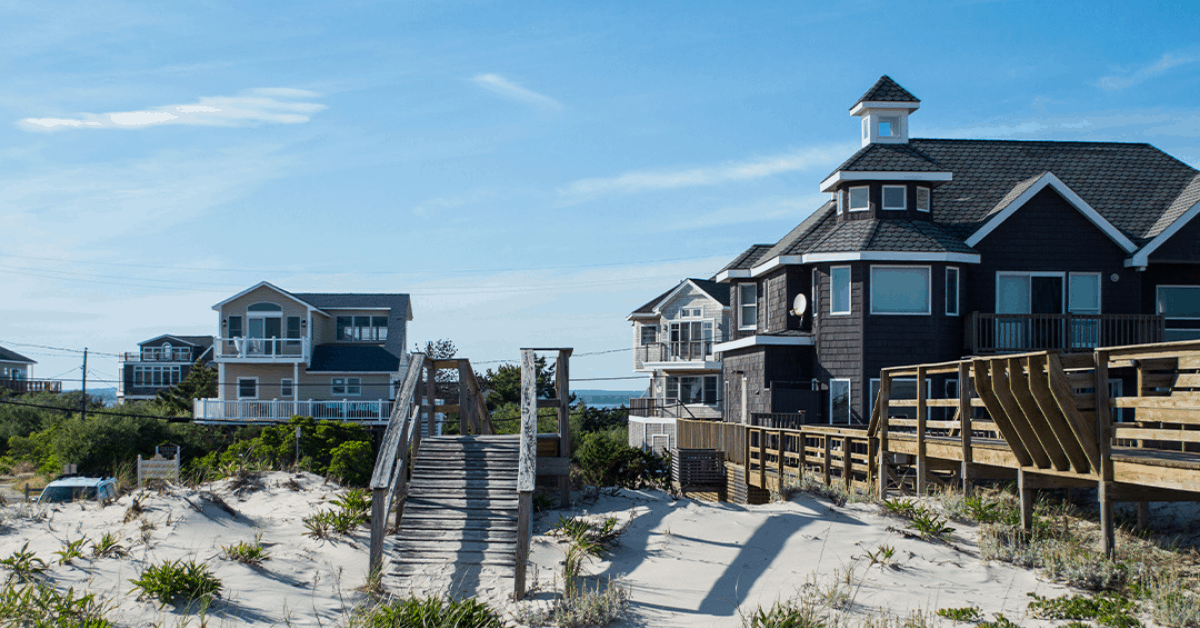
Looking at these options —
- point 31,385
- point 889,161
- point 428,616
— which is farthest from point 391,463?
point 31,385

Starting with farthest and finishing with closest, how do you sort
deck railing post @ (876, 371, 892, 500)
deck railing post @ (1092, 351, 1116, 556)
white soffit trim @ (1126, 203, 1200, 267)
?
white soffit trim @ (1126, 203, 1200, 267)
deck railing post @ (876, 371, 892, 500)
deck railing post @ (1092, 351, 1116, 556)

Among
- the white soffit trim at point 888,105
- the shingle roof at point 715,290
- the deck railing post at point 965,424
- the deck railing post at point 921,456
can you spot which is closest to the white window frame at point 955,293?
the white soffit trim at point 888,105

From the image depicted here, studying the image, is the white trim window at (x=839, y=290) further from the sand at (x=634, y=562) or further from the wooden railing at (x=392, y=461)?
the wooden railing at (x=392, y=461)

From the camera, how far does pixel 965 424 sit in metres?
12.5

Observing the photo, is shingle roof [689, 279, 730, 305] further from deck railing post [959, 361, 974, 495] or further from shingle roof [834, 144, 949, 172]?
deck railing post [959, 361, 974, 495]

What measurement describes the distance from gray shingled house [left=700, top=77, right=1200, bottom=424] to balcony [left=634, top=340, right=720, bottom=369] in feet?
40.1

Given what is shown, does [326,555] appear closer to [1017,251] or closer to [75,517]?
[75,517]

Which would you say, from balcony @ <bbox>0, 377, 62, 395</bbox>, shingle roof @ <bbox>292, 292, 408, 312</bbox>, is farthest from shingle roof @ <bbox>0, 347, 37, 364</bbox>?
shingle roof @ <bbox>292, 292, 408, 312</bbox>

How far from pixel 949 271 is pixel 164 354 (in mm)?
60398

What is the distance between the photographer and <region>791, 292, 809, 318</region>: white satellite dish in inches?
1025

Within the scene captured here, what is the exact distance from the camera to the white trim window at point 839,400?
24.5 meters

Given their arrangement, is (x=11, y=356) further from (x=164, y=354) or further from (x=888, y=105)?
(x=888, y=105)

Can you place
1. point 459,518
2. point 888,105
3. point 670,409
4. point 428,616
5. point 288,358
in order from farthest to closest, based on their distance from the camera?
point 288,358
point 670,409
point 888,105
point 459,518
point 428,616

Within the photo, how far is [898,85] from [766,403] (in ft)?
35.2
